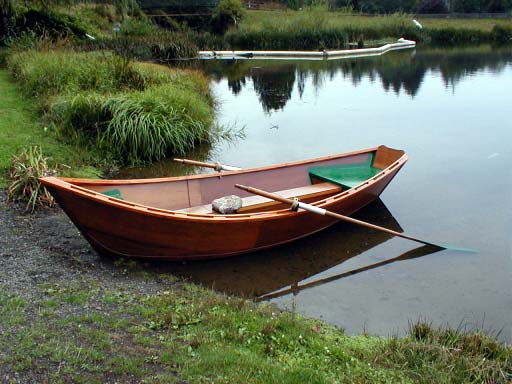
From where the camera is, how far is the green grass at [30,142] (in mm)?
8461

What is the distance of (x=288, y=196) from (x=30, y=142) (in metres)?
4.47

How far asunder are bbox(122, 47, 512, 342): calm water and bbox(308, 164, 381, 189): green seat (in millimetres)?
528

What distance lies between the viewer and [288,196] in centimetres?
742

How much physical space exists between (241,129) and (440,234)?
6.12 m

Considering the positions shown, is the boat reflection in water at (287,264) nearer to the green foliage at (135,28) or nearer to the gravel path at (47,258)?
the gravel path at (47,258)

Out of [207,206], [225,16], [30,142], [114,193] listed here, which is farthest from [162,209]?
[225,16]

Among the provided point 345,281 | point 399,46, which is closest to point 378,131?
point 345,281

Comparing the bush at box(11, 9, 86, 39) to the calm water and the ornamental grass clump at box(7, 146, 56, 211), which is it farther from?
the ornamental grass clump at box(7, 146, 56, 211)

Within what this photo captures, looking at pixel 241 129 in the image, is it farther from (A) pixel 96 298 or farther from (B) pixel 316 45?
(B) pixel 316 45

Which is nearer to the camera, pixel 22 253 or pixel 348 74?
pixel 22 253

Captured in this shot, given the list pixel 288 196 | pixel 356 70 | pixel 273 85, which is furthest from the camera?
pixel 356 70

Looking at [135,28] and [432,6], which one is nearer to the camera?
[135,28]

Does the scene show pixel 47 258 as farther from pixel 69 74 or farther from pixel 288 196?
pixel 69 74

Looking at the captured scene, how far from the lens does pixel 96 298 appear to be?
15.5ft
